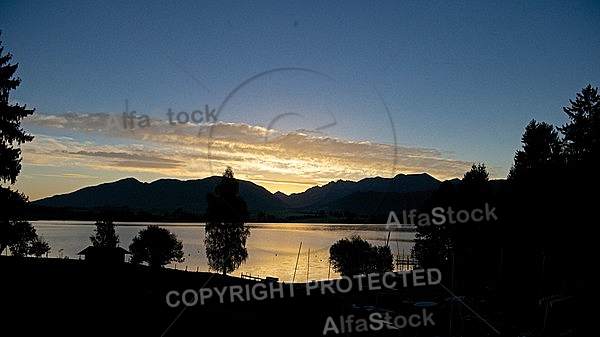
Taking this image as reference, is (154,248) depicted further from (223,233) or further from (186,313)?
(186,313)

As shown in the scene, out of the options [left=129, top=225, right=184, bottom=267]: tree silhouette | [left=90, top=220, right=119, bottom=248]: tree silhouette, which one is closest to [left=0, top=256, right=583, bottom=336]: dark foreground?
[left=129, top=225, right=184, bottom=267]: tree silhouette

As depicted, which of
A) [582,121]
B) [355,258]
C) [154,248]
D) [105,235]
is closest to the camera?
[582,121]

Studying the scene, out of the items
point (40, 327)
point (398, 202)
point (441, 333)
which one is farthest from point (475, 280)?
point (398, 202)

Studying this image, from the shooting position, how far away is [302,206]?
3484 cm

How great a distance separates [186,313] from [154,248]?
82.0 metres

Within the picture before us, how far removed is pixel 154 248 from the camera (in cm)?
9812

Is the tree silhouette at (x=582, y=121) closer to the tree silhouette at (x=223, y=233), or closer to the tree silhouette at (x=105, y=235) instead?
the tree silhouette at (x=223, y=233)

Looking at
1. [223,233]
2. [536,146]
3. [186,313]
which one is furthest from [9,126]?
[536,146]

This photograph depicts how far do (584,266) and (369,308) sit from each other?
56.9ft

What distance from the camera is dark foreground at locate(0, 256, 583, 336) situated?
1863cm

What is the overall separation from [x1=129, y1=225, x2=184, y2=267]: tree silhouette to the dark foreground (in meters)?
66.8

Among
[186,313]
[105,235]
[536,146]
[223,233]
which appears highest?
[536,146]

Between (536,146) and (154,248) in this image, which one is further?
(154,248)

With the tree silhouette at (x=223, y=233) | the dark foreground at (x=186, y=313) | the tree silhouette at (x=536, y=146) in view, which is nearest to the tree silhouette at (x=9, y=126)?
the dark foreground at (x=186, y=313)
